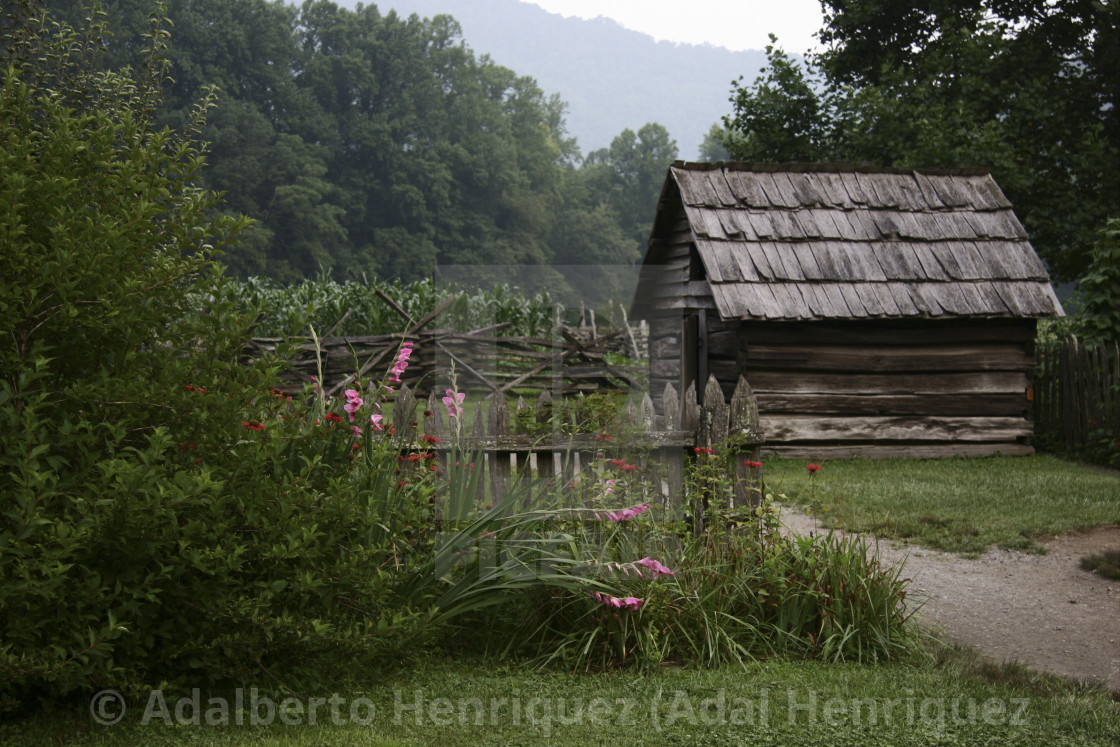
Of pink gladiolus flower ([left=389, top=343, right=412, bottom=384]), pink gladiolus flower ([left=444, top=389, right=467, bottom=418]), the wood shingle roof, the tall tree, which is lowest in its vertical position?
pink gladiolus flower ([left=444, top=389, right=467, bottom=418])

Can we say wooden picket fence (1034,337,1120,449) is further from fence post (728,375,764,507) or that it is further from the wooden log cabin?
fence post (728,375,764,507)

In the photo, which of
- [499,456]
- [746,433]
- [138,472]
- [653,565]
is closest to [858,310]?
[746,433]

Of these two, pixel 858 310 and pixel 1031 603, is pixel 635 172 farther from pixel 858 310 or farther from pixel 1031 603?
pixel 1031 603

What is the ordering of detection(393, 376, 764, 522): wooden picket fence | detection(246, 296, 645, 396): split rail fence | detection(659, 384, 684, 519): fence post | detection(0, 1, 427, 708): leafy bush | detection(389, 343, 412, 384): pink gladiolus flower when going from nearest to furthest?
1. detection(0, 1, 427, 708): leafy bush
2. detection(389, 343, 412, 384): pink gladiolus flower
3. detection(393, 376, 764, 522): wooden picket fence
4. detection(659, 384, 684, 519): fence post
5. detection(246, 296, 645, 396): split rail fence

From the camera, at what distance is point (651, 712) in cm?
373

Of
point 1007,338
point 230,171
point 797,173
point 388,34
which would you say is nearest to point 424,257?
point 230,171

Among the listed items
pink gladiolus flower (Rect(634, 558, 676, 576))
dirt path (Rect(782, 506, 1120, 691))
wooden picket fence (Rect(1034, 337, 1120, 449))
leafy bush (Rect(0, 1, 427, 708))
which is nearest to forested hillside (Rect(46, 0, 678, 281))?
wooden picket fence (Rect(1034, 337, 1120, 449))

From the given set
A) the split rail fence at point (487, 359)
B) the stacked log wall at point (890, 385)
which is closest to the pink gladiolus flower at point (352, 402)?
the split rail fence at point (487, 359)

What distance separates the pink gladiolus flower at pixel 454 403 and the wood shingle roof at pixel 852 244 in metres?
6.68

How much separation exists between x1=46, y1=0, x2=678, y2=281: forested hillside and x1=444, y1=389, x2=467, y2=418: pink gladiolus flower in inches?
620

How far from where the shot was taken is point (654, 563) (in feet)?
14.2

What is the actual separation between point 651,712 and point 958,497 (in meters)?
6.89

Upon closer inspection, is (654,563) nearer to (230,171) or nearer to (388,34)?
(230,171)

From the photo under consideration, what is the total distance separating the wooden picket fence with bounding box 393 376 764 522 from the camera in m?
5.22
